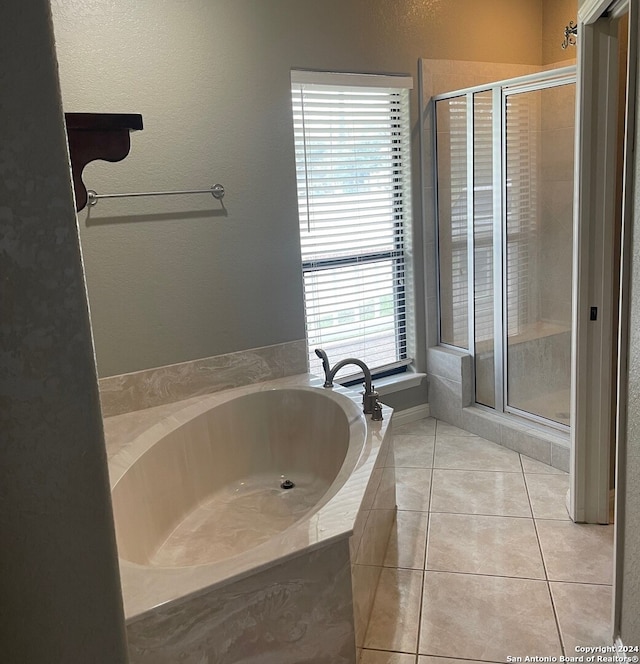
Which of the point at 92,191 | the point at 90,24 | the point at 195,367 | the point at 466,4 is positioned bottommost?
the point at 195,367

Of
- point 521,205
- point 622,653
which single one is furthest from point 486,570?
point 521,205

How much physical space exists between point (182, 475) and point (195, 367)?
1.85 ft

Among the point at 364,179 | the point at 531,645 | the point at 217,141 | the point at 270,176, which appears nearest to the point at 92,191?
the point at 217,141

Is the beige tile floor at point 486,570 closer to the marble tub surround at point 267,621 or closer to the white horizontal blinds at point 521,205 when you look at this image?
the marble tub surround at point 267,621

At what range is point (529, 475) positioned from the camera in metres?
3.21

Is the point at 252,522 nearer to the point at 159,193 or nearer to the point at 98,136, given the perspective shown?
the point at 159,193

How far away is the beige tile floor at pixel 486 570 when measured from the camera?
2.08 meters

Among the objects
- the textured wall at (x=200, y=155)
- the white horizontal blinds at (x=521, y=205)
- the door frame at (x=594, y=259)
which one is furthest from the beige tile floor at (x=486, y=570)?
the textured wall at (x=200, y=155)

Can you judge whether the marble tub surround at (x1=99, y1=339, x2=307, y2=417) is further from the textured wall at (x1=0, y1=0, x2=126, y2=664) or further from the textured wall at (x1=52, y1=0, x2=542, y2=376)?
the textured wall at (x1=0, y1=0, x2=126, y2=664)

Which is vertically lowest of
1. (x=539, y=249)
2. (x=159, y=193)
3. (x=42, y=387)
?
(x=539, y=249)

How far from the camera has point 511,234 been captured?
3.51 m

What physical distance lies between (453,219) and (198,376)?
5.96 feet

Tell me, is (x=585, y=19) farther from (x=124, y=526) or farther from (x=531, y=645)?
(x=124, y=526)

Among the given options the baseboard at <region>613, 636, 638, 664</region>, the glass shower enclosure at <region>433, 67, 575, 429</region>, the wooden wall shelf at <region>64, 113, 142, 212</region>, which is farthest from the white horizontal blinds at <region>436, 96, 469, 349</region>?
the wooden wall shelf at <region>64, 113, 142, 212</region>
